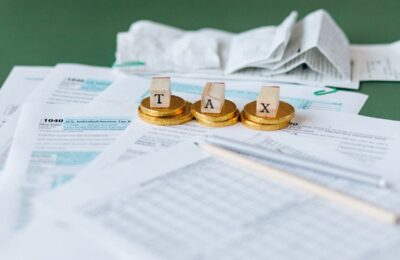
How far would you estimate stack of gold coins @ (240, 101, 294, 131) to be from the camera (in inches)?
35.4

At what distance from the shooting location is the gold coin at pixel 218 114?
3.00 ft

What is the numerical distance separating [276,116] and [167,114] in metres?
0.15

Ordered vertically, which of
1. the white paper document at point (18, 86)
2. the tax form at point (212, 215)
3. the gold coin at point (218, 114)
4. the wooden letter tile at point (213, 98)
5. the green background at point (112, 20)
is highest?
the green background at point (112, 20)

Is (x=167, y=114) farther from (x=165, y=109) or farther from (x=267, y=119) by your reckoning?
(x=267, y=119)

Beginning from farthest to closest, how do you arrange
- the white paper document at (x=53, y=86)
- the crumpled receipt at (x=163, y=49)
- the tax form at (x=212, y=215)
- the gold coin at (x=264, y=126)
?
the crumpled receipt at (x=163, y=49), the white paper document at (x=53, y=86), the gold coin at (x=264, y=126), the tax form at (x=212, y=215)

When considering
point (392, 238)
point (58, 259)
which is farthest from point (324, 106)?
point (58, 259)

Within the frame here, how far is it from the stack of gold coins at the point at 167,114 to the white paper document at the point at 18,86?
0.20 m

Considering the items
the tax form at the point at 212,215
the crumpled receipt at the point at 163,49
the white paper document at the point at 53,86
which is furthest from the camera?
the crumpled receipt at the point at 163,49

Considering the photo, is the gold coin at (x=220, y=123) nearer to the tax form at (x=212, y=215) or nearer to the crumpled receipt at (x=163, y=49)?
the tax form at (x=212, y=215)

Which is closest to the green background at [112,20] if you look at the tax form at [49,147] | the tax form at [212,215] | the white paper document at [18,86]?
the white paper document at [18,86]

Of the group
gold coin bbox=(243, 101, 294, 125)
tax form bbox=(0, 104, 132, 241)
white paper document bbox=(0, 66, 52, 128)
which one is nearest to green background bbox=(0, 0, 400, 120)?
white paper document bbox=(0, 66, 52, 128)

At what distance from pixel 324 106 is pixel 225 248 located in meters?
0.42

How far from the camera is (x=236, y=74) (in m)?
1.12

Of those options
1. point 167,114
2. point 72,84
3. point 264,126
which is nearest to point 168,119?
point 167,114
